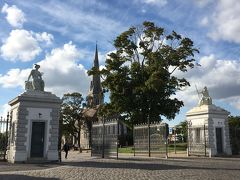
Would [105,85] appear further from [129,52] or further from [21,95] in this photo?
[21,95]

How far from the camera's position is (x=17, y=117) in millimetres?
20938

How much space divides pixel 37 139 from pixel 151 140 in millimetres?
9794

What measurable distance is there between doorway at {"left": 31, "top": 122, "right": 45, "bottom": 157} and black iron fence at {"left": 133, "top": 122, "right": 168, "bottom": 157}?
9021 mm

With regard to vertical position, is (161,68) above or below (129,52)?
below

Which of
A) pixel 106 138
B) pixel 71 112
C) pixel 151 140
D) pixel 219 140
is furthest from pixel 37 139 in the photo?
pixel 71 112

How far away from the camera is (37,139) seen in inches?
838

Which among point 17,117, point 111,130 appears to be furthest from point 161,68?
point 17,117

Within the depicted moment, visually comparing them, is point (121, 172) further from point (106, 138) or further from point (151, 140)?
point (151, 140)

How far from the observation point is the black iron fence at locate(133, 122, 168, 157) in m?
25.3

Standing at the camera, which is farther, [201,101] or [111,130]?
[201,101]

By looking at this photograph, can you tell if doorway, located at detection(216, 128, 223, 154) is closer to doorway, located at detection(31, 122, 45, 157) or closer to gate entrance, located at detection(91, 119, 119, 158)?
gate entrance, located at detection(91, 119, 119, 158)

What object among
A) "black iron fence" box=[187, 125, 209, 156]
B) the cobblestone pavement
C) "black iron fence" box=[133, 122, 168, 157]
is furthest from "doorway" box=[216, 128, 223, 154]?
the cobblestone pavement

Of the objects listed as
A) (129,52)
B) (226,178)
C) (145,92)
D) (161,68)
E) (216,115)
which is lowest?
(226,178)

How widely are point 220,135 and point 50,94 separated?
14772mm
